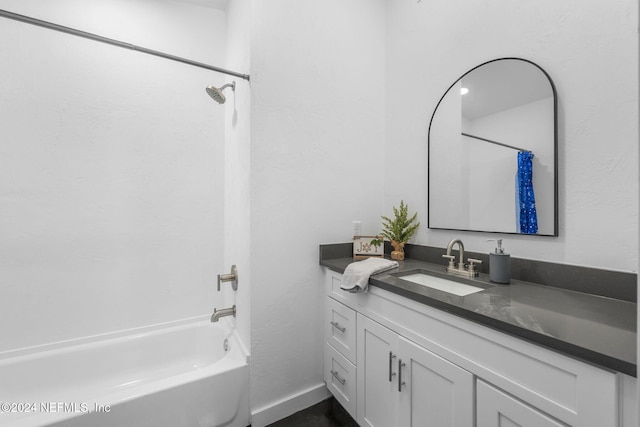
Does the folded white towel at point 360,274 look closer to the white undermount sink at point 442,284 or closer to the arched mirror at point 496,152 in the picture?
the white undermount sink at point 442,284

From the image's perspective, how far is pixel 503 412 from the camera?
2.56 ft

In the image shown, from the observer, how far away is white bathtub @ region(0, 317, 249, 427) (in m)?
1.19

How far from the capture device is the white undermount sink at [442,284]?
1245mm

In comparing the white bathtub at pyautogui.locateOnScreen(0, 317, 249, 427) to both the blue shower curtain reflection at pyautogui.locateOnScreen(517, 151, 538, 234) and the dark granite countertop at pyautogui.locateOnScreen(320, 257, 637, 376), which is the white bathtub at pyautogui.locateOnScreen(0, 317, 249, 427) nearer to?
the dark granite countertop at pyautogui.locateOnScreen(320, 257, 637, 376)

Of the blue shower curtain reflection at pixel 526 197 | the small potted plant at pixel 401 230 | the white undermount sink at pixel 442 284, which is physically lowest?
the white undermount sink at pixel 442 284

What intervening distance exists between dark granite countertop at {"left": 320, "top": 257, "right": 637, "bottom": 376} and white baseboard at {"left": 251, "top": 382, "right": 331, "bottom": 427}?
955 mm

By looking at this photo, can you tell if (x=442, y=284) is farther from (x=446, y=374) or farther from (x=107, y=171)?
(x=107, y=171)

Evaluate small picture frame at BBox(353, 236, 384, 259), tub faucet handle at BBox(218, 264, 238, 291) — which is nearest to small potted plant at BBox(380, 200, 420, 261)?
small picture frame at BBox(353, 236, 384, 259)

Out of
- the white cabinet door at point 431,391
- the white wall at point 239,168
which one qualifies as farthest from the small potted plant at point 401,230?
the white wall at point 239,168

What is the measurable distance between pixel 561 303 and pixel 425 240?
0.82 m

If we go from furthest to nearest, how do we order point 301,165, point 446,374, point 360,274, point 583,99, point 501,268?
point 301,165, point 360,274, point 501,268, point 583,99, point 446,374

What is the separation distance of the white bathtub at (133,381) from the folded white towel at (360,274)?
2.60 ft

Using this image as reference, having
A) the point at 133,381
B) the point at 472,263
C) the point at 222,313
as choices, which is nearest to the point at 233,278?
the point at 222,313

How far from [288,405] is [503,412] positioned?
1228mm
